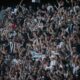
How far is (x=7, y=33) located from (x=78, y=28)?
2379mm

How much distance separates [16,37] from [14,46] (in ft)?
1.71

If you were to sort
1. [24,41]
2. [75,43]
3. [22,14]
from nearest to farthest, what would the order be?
[75,43] < [24,41] < [22,14]

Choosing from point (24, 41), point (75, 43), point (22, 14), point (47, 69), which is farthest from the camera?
point (22, 14)

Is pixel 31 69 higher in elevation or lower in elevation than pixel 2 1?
lower

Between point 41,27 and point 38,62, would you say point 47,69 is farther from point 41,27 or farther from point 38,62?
point 41,27

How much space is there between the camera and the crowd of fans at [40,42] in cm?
875

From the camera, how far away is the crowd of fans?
875 centimetres

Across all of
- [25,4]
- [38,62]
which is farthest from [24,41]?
[25,4]

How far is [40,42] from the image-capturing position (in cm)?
980

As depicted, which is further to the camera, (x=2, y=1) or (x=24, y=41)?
(x=2, y=1)

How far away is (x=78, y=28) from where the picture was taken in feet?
32.9

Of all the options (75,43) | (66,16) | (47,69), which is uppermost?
(66,16)

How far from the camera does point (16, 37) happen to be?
10.4 m

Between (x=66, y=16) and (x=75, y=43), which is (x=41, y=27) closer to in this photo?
(x=66, y=16)
